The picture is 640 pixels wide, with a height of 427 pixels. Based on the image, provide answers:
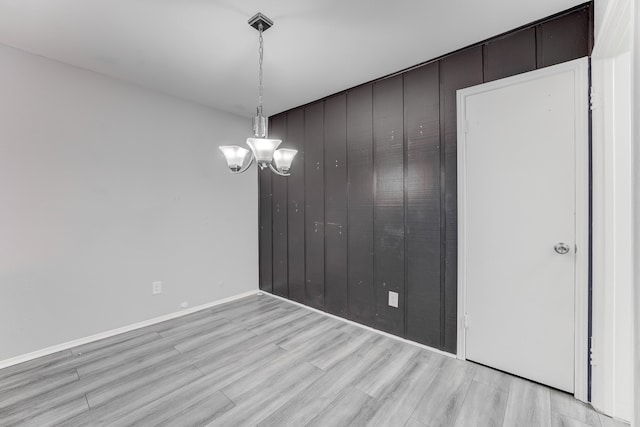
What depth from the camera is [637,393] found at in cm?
82

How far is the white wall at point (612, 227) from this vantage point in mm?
1480

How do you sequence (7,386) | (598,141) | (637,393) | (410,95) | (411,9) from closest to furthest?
1. (637,393)
2. (598,141)
3. (411,9)
4. (7,386)
5. (410,95)

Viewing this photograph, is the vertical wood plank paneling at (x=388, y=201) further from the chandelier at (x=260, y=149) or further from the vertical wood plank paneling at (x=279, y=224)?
the vertical wood plank paneling at (x=279, y=224)

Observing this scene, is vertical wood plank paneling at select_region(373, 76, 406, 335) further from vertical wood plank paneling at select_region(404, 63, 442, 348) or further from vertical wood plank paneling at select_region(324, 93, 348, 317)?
vertical wood plank paneling at select_region(324, 93, 348, 317)

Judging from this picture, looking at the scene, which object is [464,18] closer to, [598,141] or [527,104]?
[527,104]

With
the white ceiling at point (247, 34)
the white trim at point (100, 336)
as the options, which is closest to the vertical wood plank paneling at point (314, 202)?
the white ceiling at point (247, 34)

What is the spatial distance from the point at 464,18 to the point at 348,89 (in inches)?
50.2

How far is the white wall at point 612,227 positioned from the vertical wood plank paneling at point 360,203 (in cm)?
159

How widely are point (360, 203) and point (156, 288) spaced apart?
2362 mm

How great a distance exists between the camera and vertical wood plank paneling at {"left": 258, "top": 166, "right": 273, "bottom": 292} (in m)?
3.78

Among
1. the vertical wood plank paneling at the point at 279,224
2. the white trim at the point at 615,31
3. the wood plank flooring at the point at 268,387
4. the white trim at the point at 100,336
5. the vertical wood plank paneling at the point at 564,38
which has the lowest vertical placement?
the wood plank flooring at the point at 268,387

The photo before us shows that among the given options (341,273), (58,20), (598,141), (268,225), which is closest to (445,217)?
(598,141)

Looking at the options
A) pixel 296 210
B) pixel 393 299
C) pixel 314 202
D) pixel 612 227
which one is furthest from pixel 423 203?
pixel 296 210

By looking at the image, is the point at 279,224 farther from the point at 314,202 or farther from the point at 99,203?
the point at 99,203
